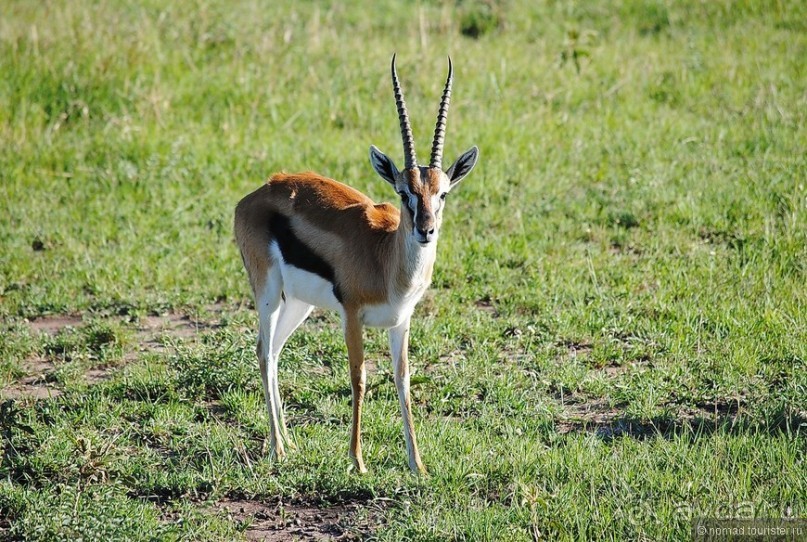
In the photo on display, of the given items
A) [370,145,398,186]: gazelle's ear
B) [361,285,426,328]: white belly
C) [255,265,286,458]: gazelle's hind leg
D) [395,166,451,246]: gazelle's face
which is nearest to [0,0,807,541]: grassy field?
[255,265,286,458]: gazelle's hind leg

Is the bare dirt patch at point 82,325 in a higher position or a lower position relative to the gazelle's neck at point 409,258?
lower

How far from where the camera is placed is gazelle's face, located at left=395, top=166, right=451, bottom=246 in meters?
4.46

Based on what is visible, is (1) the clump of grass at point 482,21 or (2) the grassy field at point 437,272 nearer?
(2) the grassy field at point 437,272

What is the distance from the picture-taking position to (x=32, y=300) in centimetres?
686

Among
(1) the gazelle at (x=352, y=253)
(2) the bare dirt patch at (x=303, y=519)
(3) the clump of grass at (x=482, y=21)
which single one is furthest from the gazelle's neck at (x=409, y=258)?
(3) the clump of grass at (x=482, y=21)

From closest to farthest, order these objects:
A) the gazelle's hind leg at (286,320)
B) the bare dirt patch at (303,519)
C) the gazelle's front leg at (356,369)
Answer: the bare dirt patch at (303,519)
the gazelle's front leg at (356,369)
the gazelle's hind leg at (286,320)

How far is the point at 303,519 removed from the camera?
14.9 feet

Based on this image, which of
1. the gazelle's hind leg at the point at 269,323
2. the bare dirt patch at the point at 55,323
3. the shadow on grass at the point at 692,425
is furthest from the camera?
the bare dirt patch at the point at 55,323

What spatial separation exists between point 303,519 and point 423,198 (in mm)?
1473

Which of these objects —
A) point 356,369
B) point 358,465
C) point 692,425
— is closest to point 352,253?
point 356,369

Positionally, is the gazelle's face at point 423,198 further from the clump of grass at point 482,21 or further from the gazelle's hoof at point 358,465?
→ the clump of grass at point 482,21

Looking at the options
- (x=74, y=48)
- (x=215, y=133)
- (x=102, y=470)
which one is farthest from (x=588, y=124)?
(x=102, y=470)

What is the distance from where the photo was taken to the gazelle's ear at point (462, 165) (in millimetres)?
4926

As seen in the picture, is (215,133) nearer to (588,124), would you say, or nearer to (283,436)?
(588,124)
